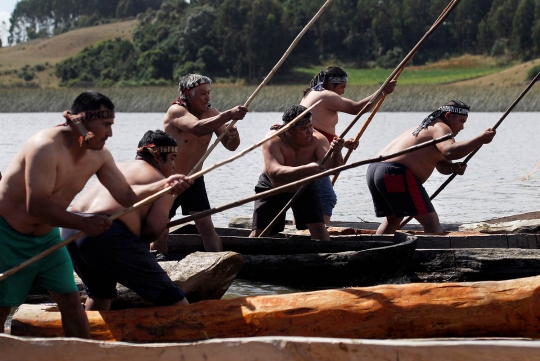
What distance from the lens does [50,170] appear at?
4809mm

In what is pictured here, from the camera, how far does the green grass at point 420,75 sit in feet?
224

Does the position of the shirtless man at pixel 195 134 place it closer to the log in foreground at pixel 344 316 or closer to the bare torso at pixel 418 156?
the bare torso at pixel 418 156

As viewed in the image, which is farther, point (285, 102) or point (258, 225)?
point (285, 102)

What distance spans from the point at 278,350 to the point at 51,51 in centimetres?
10591

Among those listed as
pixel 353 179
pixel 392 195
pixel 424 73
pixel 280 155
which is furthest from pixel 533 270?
pixel 424 73

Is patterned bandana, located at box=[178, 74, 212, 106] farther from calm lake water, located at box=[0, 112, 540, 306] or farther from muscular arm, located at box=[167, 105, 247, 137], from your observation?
calm lake water, located at box=[0, 112, 540, 306]

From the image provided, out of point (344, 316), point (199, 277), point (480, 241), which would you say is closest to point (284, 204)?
point (480, 241)

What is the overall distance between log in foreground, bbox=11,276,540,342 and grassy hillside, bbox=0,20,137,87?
86744 millimetres

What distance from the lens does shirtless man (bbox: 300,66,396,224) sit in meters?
9.17

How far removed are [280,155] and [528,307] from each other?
354 centimetres

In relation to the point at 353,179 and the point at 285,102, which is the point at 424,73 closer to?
the point at 285,102

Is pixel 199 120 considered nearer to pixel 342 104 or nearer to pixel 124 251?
pixel 342 104

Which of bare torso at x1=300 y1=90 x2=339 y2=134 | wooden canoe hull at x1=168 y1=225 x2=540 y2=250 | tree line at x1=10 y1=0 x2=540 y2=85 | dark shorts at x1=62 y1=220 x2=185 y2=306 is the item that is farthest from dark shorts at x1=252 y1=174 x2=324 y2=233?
tree line at x1=10 y1=0 x2=540 y2=85

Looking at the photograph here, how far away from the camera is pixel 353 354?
14.7 ft
